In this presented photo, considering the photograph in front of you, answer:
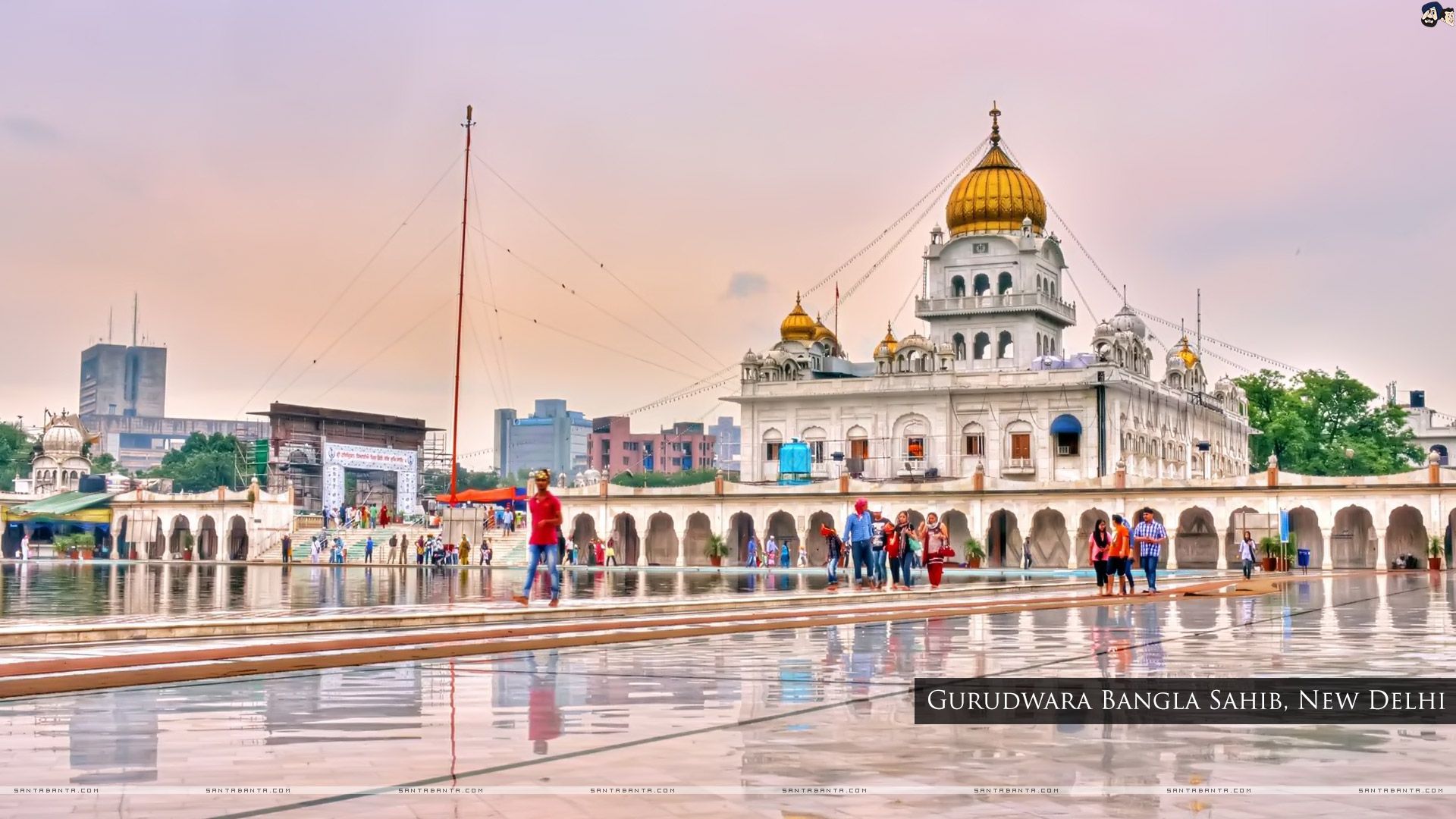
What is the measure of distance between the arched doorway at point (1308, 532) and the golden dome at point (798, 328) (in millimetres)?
30844

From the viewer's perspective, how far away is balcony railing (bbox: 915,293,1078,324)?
256 ft

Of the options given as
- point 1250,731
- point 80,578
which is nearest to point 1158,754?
point 1250,731

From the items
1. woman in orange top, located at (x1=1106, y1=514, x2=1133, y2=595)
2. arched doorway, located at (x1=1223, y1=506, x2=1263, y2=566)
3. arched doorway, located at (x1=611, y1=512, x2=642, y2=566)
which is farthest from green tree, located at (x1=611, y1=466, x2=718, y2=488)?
woman in orange top, located at (x1=1106, y1=514, x2=1133, y2=595)

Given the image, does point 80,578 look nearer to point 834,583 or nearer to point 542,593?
point 542,593

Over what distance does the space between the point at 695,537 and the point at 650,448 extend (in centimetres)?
11156

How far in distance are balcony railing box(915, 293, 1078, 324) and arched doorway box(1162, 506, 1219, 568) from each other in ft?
57.7

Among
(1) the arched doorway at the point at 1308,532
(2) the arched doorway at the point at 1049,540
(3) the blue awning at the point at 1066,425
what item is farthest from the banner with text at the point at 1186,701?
(3) the blue awning at the point at 1066,425

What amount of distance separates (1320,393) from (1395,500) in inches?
1735

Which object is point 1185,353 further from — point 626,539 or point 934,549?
point 934,549

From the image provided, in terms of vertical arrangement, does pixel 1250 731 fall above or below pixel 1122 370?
below

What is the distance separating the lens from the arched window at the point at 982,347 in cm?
7950

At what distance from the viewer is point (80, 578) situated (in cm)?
3888

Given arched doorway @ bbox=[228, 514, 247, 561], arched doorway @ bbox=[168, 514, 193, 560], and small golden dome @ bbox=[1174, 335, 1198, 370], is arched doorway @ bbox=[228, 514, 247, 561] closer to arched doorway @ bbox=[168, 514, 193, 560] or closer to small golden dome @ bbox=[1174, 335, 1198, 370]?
arched doorway @ bbox=[168, 514, 193, 560]

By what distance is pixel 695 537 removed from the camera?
67688 mm
